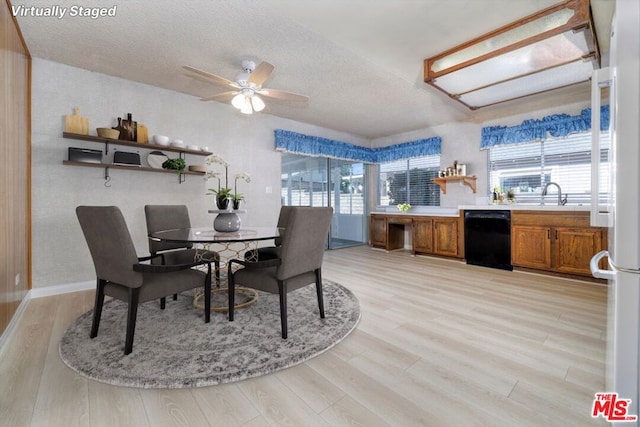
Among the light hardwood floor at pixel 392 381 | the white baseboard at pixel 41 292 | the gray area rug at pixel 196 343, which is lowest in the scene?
the light hardwood floor at pixel 392 381

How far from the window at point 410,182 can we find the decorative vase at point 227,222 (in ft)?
14.0

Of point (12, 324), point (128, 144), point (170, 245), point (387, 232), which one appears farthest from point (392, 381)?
point (387, 232)

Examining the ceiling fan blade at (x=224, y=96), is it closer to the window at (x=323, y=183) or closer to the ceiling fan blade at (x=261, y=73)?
the ceiling fan blade at (x=261, y=73)

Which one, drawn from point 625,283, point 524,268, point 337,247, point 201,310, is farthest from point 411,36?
point 337,247

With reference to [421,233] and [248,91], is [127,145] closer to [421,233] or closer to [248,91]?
[248,91]

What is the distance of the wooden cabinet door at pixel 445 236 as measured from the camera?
14.9 feet

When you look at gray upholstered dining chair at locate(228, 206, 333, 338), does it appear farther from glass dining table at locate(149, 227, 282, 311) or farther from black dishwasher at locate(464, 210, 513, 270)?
black dishwasher at locate(464, 210, 513, 270)

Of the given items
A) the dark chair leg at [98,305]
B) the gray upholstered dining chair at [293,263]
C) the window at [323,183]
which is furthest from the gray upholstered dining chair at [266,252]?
the window at [323,183]

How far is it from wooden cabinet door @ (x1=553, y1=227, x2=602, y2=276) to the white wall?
433 cm

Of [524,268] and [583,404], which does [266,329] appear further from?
[524,268]

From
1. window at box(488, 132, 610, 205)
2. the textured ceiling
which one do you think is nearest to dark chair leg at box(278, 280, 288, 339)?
the textured ceiling

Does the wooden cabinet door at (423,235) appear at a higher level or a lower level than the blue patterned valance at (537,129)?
lower

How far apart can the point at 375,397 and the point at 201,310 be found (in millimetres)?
1704

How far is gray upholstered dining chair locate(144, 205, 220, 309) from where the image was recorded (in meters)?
2.45
